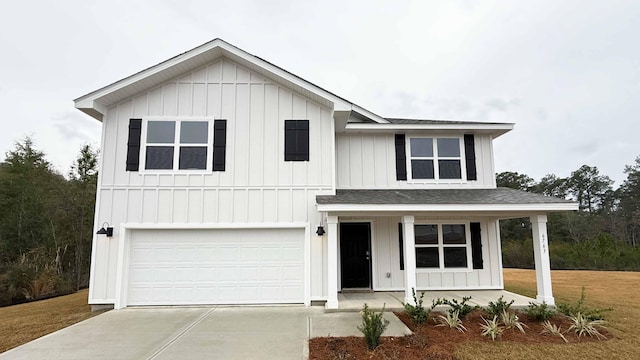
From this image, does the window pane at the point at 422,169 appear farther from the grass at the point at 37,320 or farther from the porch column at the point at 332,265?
the grass at the point at 37,320

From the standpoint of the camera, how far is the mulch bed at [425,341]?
4695 millimetres

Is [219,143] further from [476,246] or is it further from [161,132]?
[476,246]

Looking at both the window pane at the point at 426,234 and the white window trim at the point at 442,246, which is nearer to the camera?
the white window trim at the point at 442,246

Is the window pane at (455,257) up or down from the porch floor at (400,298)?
up

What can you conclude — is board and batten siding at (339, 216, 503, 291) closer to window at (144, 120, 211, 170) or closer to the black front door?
the black front door

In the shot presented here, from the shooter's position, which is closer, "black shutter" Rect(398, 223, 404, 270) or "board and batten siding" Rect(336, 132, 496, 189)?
"black shutter" Rect(398, 223, 404, 270)

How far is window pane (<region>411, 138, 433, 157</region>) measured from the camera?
9766 millimetres

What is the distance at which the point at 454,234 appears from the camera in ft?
31.8

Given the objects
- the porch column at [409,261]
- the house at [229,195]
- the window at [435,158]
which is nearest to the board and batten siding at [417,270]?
the house at [229,195]

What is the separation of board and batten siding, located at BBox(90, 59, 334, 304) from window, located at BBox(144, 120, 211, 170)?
0.20 metres

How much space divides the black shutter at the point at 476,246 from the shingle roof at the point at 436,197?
1.14 m

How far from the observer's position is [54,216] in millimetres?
13727

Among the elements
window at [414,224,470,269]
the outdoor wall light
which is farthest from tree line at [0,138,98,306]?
window at [414,224,470,269]

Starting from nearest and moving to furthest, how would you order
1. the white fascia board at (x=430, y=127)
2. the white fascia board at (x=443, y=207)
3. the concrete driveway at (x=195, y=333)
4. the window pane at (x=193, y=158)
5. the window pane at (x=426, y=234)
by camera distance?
1. the concrete driveway at (x=195, y=333)
2. the white fascia board at (x=443, y=207)
3. the window pane at (x=193, y=158)
4. the white fascia board at (x=430, y=127)
5. the window pane at (x=426, y=234)
